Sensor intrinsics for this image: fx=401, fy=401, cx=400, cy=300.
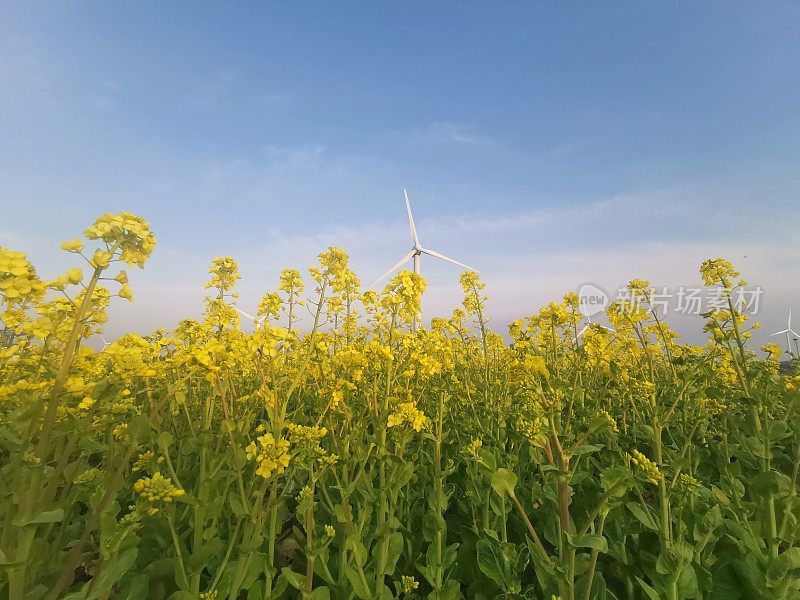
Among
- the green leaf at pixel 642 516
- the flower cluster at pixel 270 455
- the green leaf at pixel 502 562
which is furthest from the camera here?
the green leaf at pixel 502 562

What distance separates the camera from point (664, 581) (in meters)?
2.55

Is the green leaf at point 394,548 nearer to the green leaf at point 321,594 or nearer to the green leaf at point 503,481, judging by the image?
the green leaf at point 321,594

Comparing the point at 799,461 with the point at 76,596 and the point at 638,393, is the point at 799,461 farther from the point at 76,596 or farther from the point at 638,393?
the point at 76,596

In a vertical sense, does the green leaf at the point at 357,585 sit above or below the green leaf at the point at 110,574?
below

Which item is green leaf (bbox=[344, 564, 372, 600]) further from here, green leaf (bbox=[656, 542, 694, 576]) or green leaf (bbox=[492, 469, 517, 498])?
green leaf (bbox=[656, 542, 694, 576])

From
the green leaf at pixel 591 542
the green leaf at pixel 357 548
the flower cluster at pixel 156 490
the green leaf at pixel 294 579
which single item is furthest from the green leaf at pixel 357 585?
the green leaf at pixel 591 542

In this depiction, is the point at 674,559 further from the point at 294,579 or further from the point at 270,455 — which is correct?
the point at 270,455

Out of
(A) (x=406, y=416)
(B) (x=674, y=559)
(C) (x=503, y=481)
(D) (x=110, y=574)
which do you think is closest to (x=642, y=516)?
(B) (x=674, y=559)

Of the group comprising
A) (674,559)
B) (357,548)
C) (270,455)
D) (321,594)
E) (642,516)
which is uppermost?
(270,455)

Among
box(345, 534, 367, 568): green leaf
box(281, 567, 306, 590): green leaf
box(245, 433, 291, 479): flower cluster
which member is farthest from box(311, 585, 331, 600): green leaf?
box(245, 433, 291, 479): flower cluster

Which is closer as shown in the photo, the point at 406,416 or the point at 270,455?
the point at 270,455

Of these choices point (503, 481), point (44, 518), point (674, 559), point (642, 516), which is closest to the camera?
point (44, 518)

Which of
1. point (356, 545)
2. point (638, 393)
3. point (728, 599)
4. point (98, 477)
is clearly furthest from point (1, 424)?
point (638, 393)

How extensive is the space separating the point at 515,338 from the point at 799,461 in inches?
101
